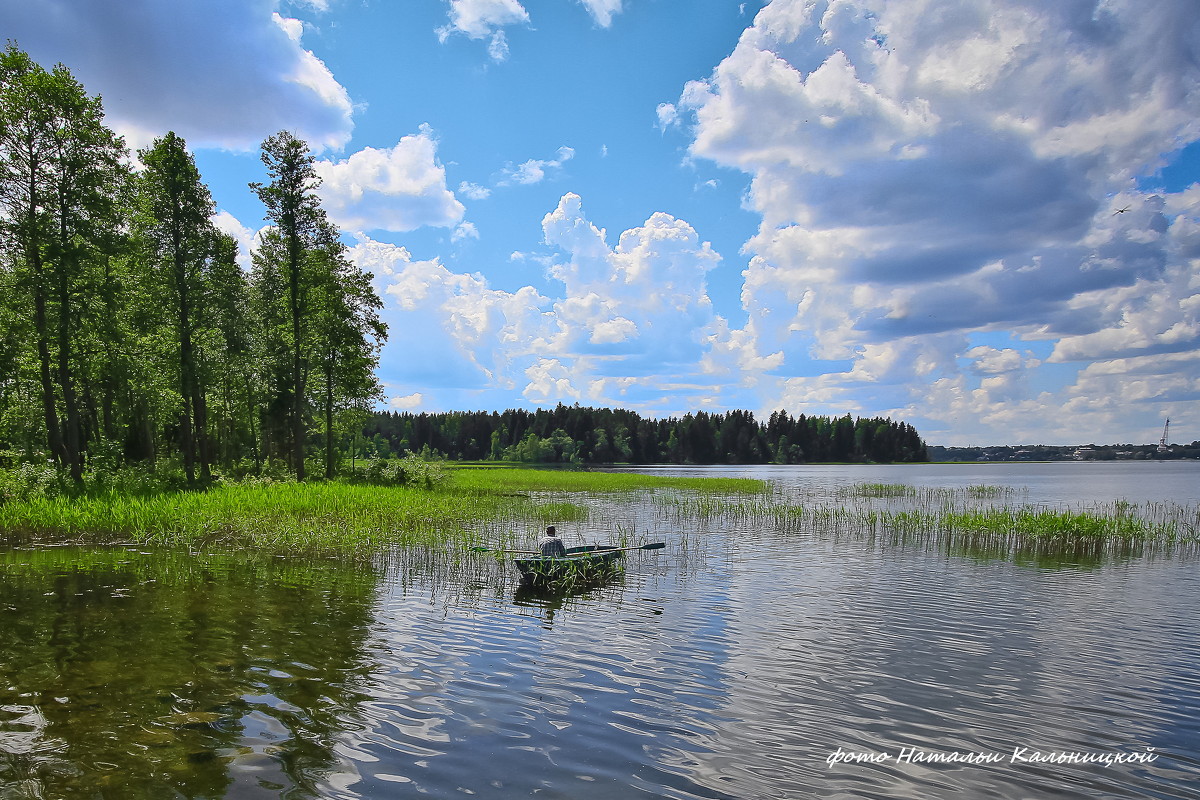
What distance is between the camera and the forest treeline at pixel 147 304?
25.0m

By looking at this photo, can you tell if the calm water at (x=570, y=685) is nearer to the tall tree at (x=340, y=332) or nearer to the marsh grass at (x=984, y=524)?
the marsh grass at (x=984, y=524)

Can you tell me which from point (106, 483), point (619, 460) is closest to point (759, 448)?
point (619, 460)

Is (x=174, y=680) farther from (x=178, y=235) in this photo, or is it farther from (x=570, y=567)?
(x=178, y=235)

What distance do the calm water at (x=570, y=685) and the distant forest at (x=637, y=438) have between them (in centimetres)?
13280

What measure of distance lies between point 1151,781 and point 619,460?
155760mm

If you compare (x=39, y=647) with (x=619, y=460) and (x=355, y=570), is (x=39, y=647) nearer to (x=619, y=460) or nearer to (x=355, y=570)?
(x=355, y=570)

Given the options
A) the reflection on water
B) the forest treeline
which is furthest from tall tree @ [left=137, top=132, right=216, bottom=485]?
the reflection on water

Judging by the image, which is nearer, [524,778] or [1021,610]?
[524,778]

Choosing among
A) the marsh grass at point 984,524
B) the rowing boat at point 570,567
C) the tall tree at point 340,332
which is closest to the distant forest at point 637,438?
the tall tree at point 340,332

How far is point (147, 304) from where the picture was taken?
→ 32281 millimetres

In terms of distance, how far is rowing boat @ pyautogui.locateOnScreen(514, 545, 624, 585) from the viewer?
1580cm

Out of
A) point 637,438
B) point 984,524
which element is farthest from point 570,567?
point 637,438

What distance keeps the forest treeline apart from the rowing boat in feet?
71.6

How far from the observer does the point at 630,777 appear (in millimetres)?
6844
